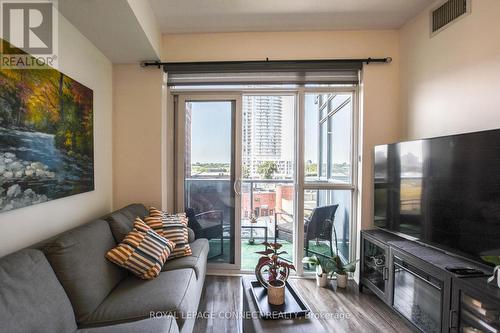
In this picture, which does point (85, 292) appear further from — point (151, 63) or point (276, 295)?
point (151, 63)

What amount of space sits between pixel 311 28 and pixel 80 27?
2.16 m

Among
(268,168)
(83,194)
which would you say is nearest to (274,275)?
(268,168)

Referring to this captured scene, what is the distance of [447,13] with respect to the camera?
1.94 metres

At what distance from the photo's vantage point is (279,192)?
3.10 metres

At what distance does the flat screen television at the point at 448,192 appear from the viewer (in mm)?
1400

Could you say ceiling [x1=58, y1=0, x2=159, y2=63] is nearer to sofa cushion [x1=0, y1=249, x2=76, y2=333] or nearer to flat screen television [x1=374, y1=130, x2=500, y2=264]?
sofa cushion [x1=0, y1=249, x2=76, y2=333]

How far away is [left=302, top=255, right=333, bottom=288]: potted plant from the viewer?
8.05 ft

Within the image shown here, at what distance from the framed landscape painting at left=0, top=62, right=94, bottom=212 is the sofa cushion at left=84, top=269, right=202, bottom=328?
0.79 metres

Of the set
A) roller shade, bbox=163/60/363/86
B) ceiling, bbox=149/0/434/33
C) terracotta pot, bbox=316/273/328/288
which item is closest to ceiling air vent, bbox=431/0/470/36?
ceiling, bbox=149/0/434/33

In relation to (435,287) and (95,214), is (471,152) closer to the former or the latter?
(435,287)

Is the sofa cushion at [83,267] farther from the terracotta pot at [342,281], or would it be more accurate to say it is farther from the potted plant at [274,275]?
the terracotta pot at [342,281]

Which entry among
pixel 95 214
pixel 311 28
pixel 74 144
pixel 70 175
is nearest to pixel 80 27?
pixel 74 144

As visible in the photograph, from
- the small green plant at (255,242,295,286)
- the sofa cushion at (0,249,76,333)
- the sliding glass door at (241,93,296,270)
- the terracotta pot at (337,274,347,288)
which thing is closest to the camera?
the sofa cushion at (0,249,76,333)

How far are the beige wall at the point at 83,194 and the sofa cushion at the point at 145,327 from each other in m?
0.73
